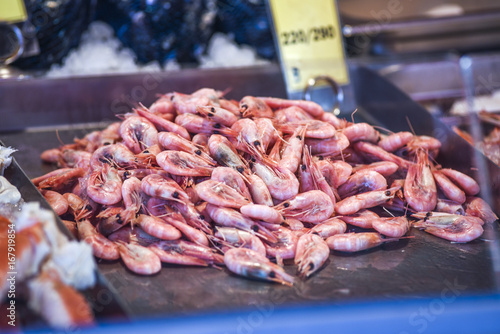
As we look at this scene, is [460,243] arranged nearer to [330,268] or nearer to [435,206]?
[435,206]

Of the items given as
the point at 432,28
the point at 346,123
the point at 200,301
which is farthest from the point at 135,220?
the point at 432,28

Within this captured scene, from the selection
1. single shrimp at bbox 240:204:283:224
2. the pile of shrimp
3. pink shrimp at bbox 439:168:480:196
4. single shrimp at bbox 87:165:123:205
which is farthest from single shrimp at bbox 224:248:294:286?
pink shrimp at bbox 439:168:480:196

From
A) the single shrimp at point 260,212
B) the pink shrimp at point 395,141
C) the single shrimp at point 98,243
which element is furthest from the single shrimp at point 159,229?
the pink shrimp at point 395,141

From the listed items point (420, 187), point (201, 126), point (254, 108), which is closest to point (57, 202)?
point (201, 126)

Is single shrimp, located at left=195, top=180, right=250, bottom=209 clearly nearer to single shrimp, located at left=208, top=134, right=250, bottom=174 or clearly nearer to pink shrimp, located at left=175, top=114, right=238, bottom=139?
single shrimp, located at left=208, top=134, right=250, bottom=174

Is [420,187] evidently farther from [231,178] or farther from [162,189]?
[162,189]
